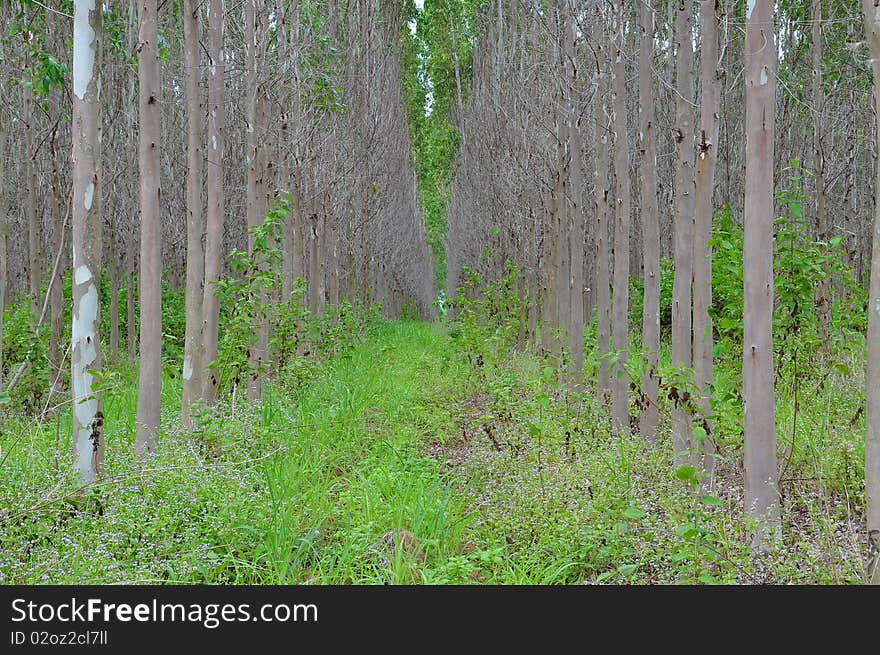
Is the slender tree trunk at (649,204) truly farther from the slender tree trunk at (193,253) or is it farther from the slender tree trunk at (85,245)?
the slender tree trunk at (85,245)

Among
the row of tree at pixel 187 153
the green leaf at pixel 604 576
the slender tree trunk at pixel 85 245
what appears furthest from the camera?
the row of tree at pixel 187 153

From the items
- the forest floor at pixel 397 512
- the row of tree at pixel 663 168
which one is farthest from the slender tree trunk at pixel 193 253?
the row of tree at pixel 663 168

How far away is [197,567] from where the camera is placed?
349cm

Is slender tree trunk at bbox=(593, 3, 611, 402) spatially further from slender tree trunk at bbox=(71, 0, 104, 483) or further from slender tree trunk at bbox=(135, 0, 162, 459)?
slender tree trunk at bbox=(71, 0, 104, 483)

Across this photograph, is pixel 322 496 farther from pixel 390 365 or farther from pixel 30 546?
pixel 390 365

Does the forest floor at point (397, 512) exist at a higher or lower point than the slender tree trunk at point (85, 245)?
lower

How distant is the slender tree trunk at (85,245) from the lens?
4.23 meters

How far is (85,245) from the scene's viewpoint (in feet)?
14.1

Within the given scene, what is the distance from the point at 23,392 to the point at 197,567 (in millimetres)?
4817

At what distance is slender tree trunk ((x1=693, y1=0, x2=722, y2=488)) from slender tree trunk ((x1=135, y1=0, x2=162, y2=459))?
364 cm

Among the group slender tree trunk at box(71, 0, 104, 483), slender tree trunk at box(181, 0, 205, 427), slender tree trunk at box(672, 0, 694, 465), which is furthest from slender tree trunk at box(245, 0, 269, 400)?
slender tree trunk at box(672, 0, 694, 465)

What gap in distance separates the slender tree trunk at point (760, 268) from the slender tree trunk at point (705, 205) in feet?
2.17

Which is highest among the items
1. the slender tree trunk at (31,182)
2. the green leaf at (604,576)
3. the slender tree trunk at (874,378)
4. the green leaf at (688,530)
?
the slender tree trunk at (31,182)

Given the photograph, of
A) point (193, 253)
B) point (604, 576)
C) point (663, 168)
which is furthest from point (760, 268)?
point (663, 168)
